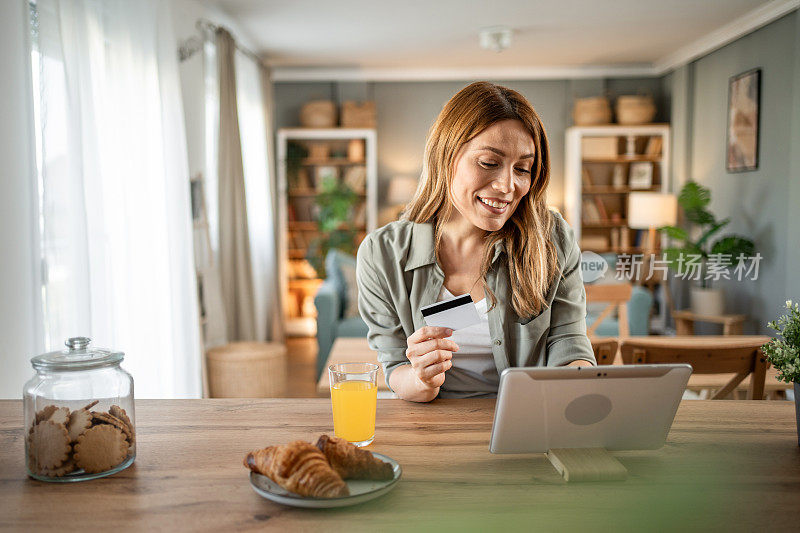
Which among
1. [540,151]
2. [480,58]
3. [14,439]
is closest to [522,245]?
[540,151]

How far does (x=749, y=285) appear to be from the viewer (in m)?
5.20

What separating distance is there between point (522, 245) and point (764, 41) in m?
4.40

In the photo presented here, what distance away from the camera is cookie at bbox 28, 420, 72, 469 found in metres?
0.90

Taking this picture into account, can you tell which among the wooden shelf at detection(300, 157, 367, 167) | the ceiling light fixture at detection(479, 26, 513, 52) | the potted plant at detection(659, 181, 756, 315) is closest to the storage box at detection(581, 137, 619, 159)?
the potted plant at detection(659, 181, 756, 315)

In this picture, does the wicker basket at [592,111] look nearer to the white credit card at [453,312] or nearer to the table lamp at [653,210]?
the table lamp at [653,210]

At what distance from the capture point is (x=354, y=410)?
1064 mm

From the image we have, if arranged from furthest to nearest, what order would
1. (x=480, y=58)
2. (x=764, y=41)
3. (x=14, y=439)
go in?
(x=480, y=58)
(x=764, y=41)
(x=14, y=439)

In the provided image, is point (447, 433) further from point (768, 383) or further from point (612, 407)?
point (768, 383)

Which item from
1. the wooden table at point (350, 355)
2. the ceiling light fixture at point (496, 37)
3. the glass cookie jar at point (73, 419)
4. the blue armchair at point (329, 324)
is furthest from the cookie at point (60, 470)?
the ceiling light fixture at point (496, 37)

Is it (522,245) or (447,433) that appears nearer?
(447,433)

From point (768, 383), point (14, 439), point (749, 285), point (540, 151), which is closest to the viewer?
point (14, 439)

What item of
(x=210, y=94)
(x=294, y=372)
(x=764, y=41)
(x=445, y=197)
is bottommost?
(x=294, y=372)

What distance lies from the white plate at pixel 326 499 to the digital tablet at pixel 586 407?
178mm

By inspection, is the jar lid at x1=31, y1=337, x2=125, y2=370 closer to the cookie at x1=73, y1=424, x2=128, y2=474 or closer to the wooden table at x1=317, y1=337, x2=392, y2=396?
the cookie at x1=73, y1=424, x2=128, y2=474
